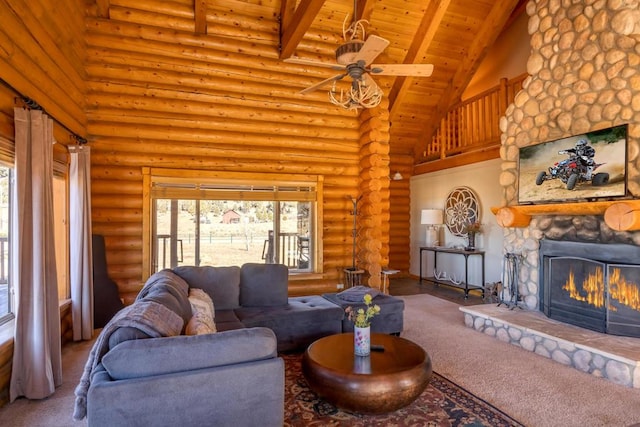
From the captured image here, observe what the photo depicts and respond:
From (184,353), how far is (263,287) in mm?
2319

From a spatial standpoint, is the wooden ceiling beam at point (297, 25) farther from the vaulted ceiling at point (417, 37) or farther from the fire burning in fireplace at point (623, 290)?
the fire burning in fireplace at point (623, 290)

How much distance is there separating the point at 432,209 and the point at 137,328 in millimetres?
6920

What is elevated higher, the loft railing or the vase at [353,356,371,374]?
the loft railing

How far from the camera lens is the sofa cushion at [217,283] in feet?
13.6

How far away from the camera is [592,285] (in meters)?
4.08

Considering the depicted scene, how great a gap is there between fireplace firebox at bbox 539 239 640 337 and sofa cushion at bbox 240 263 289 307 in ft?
10.3

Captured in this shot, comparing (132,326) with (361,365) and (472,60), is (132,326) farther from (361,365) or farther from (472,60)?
(472,60)

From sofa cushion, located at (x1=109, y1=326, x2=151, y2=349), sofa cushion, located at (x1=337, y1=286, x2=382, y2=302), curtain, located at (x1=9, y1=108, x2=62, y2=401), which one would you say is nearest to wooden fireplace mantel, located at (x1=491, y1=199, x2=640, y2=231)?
sofa cushion, located at (x1=337, y1=286, x2=382, y2=302)

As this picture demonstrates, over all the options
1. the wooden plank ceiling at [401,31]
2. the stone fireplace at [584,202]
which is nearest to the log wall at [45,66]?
the wooden plank ceiling at [401,31]

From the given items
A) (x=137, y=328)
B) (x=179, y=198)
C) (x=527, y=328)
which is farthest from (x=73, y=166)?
(x=527, y=328)

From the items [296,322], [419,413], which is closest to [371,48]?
[296,322]

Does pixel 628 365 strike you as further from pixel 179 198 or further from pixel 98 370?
pixel 179 198

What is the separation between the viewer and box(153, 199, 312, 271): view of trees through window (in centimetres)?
573

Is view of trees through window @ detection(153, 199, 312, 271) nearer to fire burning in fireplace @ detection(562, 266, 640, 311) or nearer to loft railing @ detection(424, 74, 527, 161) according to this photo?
loft railing @ detection(424, 74, 527, 161)
